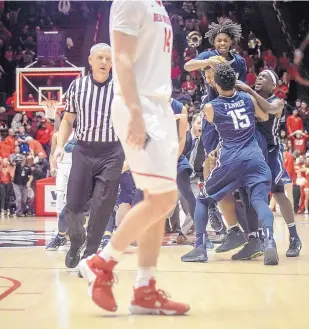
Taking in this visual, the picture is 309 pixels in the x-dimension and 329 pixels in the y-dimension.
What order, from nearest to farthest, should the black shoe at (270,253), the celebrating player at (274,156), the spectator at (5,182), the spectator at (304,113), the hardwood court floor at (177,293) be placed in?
1. the hardwood court floor at (177,293)
2. the black shoe at (270,253)
3. the celebrating player at (274,156)
4. the spectator at (5,182)
5. the spectator at (304,113)

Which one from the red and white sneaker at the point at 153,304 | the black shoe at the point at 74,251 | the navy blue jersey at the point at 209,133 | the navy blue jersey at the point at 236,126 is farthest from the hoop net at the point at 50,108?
the red and white sneaker at the point at 153,304

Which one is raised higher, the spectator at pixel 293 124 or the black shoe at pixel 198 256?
the spectator at pixel 293 124

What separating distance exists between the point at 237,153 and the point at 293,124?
11240 mm

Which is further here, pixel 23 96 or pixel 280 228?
pixel 23 96

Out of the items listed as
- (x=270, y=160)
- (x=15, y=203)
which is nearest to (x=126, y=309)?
(x=270, y=160)

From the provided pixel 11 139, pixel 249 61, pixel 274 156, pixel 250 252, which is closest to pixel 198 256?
pixel 250 252

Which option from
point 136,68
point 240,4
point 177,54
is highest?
point 240,4

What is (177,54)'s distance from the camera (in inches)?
734

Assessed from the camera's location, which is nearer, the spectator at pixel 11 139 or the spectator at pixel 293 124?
the spectator at pixel 11 139

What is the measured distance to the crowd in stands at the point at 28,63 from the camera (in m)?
12.9

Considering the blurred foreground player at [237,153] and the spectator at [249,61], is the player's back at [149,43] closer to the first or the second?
the blurred foreground player at [237,153]

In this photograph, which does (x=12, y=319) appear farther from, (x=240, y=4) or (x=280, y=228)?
(x=240, y=4)

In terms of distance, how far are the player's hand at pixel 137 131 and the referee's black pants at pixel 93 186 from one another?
1.47 m

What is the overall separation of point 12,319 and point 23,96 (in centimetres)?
1348
